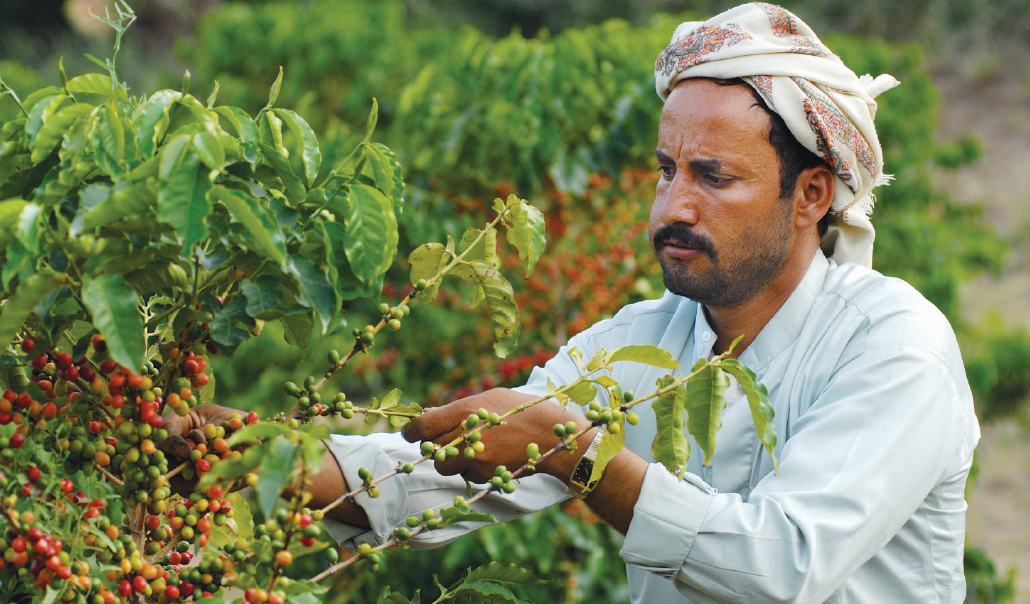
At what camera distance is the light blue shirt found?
4.91 ft

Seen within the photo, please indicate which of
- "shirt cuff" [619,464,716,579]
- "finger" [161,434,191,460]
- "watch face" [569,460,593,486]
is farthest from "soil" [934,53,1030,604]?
"finger" [161,434,191,460]

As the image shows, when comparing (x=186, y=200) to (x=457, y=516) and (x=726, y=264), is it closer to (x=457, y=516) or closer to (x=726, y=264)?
(x=457, y=516)

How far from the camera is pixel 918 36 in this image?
17.3 metres

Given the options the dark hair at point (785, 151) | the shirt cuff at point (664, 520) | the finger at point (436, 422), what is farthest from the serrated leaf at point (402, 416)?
the dark hair at point (785, 151)

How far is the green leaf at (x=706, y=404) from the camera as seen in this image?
1307mm

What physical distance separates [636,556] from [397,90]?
5015 millimetres

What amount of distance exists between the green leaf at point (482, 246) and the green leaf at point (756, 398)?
0.41 meters

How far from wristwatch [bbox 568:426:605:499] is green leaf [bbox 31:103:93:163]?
859 millimetres

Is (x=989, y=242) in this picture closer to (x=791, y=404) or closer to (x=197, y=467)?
(x=791, y=404)

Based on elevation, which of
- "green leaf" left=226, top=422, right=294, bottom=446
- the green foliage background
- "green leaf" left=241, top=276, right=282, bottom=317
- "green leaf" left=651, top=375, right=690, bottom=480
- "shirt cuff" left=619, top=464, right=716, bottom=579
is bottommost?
the green foliage background

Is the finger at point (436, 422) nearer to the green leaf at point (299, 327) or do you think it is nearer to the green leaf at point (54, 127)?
the green leaf at point (299, 327)

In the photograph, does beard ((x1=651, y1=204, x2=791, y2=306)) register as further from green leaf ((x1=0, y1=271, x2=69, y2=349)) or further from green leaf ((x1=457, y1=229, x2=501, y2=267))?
green leaf ((x1=0, y1=271, x2=69, y2=349))

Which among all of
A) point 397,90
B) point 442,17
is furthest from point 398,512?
point 442,17

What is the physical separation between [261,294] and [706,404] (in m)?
0.61
